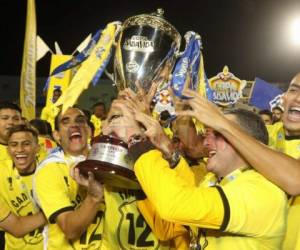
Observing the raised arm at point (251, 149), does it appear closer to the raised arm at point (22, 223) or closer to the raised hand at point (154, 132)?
the raised hand at point (154, 132)

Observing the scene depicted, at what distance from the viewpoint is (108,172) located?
9.21 feet

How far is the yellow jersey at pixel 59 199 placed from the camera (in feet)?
11.9

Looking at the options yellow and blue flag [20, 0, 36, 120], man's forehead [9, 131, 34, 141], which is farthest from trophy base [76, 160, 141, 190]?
yellow and blue flag [20, 0, 36, 120]

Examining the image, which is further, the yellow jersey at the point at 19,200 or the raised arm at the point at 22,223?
the yellow jersey at the point at 19,200

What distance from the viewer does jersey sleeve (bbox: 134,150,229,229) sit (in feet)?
7.71

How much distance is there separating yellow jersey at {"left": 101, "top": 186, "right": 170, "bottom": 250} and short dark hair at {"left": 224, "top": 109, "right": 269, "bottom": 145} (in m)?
1.13

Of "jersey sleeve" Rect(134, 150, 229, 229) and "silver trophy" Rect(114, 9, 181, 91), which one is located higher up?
"silver trophy" Rect(114, 9, 181, 91)

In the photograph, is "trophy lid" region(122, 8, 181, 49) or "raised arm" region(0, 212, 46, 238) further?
A: "raised arm" region(0, 212, 46, 238)

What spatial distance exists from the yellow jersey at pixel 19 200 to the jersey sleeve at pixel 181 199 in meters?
2.42

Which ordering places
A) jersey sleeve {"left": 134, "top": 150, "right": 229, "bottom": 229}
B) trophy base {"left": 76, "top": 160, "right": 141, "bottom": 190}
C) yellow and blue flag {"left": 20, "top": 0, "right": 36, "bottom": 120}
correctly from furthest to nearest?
yellow and blue flag {"left": 20, "top": 0, "right": 36, "bottom": 120} → trophy base {"left": 76, "top": 160, "right": 141, "bottom": 190} → jersey sleeve {"left": 134, "top": 150, "right": 229, "bottom": 229}

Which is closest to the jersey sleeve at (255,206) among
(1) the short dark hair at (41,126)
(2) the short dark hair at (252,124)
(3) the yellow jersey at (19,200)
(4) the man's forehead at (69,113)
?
(2) the short dark hair at (252,124)

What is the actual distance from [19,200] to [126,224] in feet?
5.75

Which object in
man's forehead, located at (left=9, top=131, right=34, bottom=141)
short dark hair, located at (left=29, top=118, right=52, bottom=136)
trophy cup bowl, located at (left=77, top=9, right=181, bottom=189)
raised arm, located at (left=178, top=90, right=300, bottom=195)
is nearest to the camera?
raised arm, located at (left=178, top=90, right=300, bottom=195)

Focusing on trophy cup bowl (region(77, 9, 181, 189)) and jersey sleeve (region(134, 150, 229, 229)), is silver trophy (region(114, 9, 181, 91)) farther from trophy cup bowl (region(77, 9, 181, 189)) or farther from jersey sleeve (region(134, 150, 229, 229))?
jersey sleeve (region(134, 150, 229, 229))
